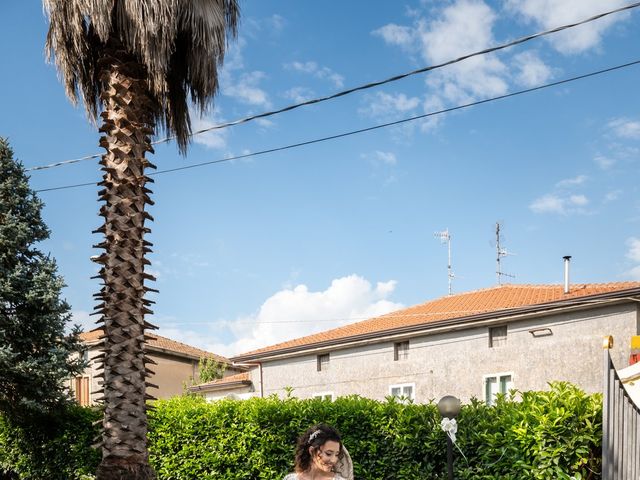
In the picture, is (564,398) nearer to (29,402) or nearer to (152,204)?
(152,204)

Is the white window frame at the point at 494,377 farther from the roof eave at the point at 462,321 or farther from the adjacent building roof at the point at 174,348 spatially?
the adjacent building roof at the point at 174,348

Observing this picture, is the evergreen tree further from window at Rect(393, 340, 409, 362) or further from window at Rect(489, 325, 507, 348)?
window at Rect(489, 325, 507, 348)

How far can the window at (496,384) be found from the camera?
23.1 meters

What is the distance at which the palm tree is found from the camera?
1220 centimetres

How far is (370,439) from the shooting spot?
13.6 meters

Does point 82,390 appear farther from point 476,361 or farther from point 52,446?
point 476,361

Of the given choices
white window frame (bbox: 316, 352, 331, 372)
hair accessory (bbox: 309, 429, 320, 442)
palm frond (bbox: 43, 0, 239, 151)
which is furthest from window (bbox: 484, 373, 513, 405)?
hair accessory (bbox: 309, 429, 320, 442)

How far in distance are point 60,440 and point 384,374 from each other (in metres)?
10.9

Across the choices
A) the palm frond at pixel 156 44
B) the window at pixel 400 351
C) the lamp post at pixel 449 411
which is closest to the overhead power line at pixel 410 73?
the palm frond at pixel 156 44

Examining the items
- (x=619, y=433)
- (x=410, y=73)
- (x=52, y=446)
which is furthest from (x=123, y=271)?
(x=52, y=446)

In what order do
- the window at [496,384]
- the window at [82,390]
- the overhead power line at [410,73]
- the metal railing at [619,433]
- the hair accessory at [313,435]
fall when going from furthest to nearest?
1. the window at [82,390]
2. the window at [496,384]
3. the overhead power line at [410,73]
4. the metal railing at [619,433]
5. the hair accessory at [313,435]

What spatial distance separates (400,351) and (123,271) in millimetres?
15215

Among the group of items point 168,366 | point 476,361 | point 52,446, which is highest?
point 476,361

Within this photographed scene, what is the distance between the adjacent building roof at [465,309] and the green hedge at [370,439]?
26.8 feet
